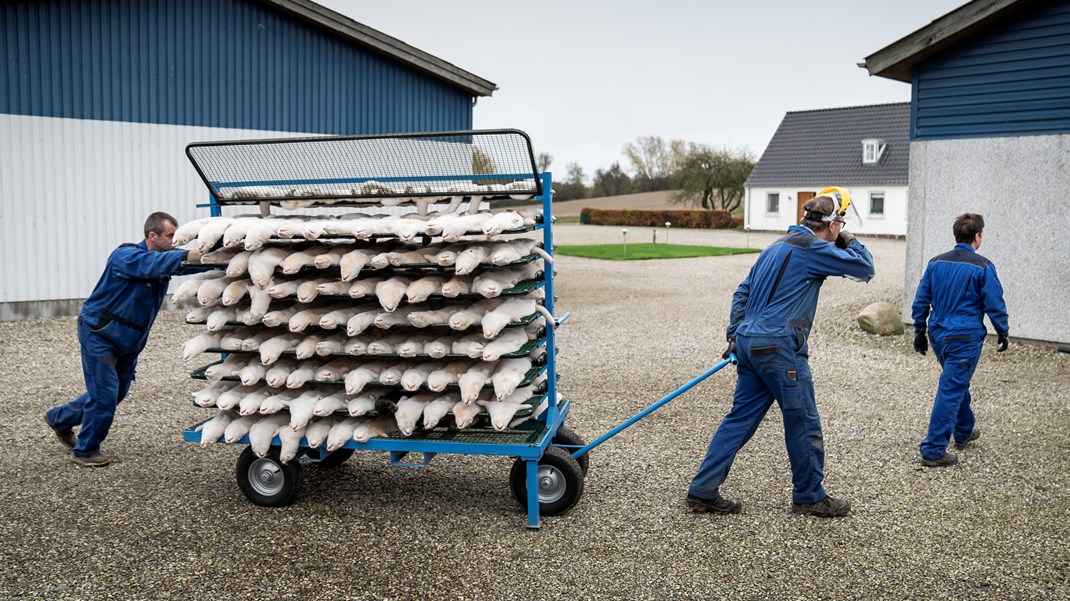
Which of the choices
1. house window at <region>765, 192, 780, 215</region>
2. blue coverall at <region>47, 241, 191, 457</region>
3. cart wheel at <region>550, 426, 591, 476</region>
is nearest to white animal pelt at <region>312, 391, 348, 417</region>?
cart wheel at <region>550, 426, 591, 476</region>

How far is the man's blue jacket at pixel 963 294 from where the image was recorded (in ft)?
21.9

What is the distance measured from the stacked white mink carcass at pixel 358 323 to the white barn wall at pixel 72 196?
977 centimetres

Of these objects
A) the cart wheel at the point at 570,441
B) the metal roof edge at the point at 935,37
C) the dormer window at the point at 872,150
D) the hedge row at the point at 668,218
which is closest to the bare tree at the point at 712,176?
the hedge row at the point at 668,218

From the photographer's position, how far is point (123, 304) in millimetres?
6410

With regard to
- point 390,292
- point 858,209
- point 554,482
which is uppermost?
point 858,209

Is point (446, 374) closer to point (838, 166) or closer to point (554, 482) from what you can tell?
point (554, 482)

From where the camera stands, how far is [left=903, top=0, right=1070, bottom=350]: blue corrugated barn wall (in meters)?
11.4

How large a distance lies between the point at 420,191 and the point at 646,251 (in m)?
25.4

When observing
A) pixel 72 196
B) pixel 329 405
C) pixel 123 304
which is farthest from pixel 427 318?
pixel 72 196

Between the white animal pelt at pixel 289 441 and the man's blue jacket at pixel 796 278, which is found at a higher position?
the man's blue jacket at pixel 796 278

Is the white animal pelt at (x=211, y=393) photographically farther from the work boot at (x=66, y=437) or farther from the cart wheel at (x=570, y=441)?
the cart wheel at (x=570, y=441)

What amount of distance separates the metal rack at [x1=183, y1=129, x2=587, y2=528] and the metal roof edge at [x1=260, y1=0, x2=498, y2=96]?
10.2m

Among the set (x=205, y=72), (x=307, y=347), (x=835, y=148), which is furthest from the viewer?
(x=835, y=148)

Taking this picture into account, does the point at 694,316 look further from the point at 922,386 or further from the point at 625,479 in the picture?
the point at 625,479
